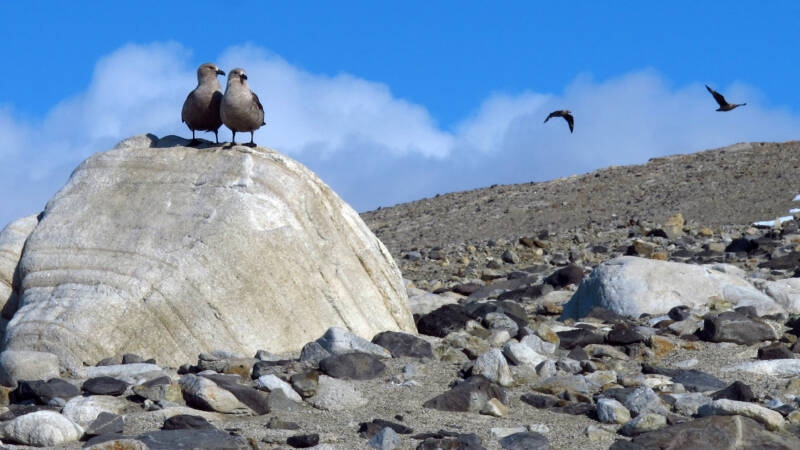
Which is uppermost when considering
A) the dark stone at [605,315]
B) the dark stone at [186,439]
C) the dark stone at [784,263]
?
the dark stone at [784,263]

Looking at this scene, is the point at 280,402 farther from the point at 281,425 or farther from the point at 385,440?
the point at 385,440

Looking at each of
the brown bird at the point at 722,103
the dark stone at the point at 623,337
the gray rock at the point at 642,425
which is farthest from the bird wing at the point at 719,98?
the gray rock at the point at 642,425

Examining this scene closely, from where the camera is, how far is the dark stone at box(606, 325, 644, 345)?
10383mm

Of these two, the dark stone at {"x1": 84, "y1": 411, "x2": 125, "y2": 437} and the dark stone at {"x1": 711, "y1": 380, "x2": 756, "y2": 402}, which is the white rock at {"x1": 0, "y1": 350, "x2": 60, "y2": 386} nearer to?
the dark stone at {"x1": 84, "y1": 411, "x2": 125, "y2": 437}

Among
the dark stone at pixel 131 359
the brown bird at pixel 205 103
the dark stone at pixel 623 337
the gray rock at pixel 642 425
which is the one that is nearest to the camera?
the gray rock at pixel 642 425

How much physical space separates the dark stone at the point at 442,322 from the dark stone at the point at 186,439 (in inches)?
180

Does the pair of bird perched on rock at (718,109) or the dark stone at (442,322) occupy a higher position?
the pair of bird perched on rock at (718,109)

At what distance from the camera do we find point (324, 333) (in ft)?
31.7

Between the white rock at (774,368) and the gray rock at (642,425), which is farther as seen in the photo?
the white rock at (774,368)

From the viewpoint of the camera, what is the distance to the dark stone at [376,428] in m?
7.12

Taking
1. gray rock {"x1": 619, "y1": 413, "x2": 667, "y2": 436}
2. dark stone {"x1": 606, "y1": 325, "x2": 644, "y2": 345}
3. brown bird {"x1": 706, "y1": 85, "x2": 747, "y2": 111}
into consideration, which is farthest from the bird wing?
gray rock {"x1": 619, "y1": 413, "x2": 667, "y2": 436}

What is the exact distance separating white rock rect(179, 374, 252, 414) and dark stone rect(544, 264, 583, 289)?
8.73 metres

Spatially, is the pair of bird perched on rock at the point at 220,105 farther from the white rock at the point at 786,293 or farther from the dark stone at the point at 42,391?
the white rock at the point at 786,293

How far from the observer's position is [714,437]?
23.0 ft
